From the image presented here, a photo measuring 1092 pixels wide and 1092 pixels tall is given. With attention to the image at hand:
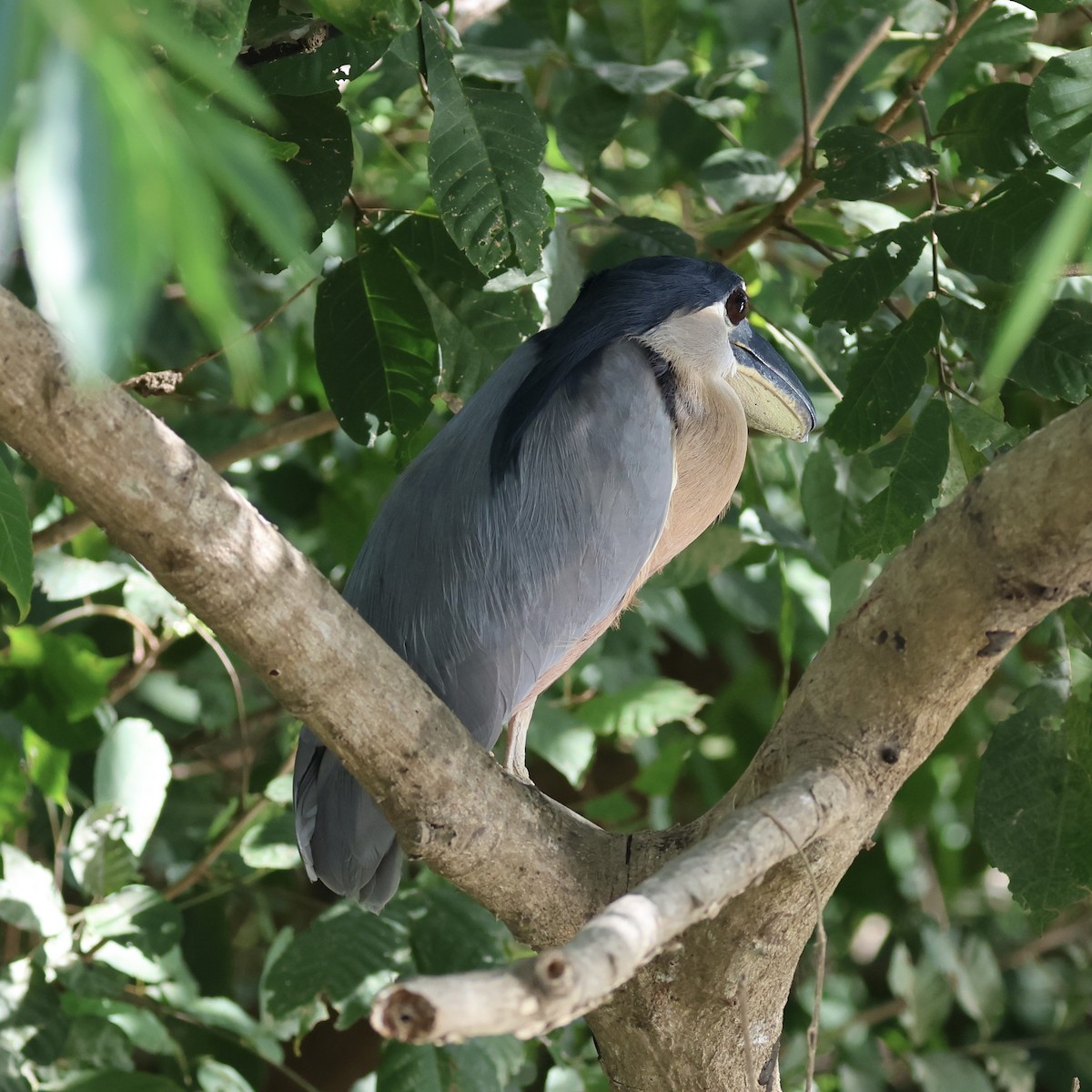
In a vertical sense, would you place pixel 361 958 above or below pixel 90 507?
below

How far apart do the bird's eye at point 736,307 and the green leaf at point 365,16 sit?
760 mm

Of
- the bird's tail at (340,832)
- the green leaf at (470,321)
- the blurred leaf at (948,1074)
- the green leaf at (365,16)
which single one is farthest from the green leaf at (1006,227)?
the blurred leaf at (948,1074)

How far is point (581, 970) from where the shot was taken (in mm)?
725

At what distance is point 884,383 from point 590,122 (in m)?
0.76

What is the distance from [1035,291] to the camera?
441mm

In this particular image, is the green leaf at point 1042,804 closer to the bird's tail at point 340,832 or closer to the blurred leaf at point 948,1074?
the bird's tail at point 340,832

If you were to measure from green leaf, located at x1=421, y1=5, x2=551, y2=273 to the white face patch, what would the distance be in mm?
417

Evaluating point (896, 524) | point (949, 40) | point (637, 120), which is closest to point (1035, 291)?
point (896, 524)

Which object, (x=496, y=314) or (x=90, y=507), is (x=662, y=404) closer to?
(x=496, y=314)

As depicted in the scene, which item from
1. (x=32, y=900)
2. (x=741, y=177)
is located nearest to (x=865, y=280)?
(x=741, y=177)

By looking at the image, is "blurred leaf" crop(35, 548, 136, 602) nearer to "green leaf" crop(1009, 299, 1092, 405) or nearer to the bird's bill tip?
the bird's bill tip

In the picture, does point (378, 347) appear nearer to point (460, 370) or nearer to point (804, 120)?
point (460, 370)

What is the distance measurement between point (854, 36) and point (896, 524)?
48.2 inches

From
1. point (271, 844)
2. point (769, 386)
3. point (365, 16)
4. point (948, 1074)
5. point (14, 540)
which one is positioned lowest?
point (948, 1074)
